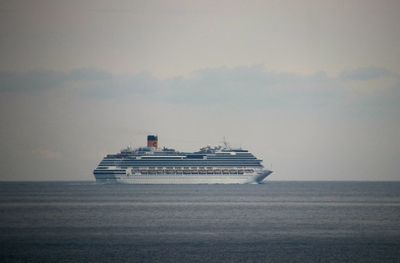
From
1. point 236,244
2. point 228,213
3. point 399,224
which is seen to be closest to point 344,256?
point 236,244

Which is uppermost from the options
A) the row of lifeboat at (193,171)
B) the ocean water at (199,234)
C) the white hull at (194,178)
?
the row of lifeboat at (193,171)

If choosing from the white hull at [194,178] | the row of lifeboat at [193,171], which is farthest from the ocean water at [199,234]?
the white hull at [194,178]

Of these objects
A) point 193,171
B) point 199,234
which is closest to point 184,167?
point 193,171

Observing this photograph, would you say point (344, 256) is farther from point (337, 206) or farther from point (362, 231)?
point (337, 206)

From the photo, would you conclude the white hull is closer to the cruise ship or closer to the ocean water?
the cruise ship

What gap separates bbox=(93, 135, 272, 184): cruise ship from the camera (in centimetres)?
14438

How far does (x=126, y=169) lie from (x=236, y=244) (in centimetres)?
9399

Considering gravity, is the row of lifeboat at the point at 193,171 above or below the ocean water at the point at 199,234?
above

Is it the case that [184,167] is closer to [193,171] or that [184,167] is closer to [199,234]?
[193,171]

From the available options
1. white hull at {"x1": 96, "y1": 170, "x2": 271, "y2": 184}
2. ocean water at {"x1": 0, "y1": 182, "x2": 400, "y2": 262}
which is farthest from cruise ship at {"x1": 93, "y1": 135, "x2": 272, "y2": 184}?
ocean water at {"x1": 0, "y1": 182, "x2": 400, "y2": 262}

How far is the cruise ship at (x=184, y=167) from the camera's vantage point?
144 meters

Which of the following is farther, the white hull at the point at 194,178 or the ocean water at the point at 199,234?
the white hull at the point at 194,178

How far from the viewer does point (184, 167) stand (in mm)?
144875

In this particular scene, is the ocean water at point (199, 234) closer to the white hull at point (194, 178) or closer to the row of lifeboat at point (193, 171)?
the row of lifeboat at point (193, 171)
